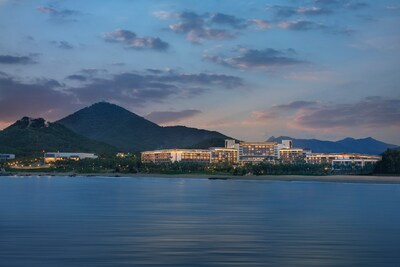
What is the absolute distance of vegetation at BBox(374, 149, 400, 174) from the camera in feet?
557

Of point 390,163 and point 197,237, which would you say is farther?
point 390,163

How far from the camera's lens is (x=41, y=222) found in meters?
41.5

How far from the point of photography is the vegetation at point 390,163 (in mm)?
169625

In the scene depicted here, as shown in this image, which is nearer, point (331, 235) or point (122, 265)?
point (122, 265)

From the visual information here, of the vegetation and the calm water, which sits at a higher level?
the vegetation

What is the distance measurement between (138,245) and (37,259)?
571 centimetres

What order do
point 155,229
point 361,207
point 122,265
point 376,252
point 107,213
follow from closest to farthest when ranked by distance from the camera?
point 122,265, point 376,252, point 155,229, point 107,213, point 361,207

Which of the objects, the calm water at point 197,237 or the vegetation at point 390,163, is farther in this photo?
the vegetation at point 390,163

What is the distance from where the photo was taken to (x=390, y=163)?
6777 inches

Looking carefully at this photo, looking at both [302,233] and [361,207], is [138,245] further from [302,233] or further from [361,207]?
[361,207]

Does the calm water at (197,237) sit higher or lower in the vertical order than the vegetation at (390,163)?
lower

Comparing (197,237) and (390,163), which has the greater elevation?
(390,163)

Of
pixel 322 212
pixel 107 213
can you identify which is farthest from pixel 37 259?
pixel 322 212

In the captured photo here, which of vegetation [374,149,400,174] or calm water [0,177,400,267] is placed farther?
vegetation [374,149,400,174]
